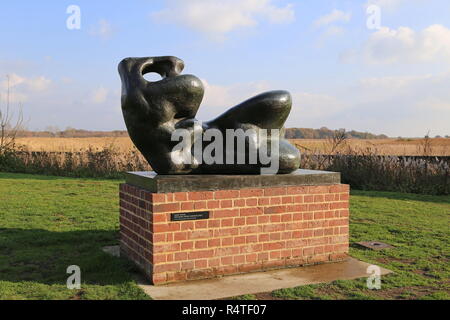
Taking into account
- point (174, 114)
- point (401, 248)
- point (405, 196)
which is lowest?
point (401, 248)

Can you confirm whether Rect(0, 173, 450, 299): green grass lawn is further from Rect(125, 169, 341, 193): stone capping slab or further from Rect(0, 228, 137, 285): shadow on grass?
Rect(125, 169, 341, 193): stone capping slab

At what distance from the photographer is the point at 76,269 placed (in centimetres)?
500

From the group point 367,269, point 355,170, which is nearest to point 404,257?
point 367,269

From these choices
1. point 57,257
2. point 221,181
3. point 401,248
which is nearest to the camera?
point 221,181

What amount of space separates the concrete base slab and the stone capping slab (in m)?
0.98

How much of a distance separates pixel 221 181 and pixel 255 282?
1.14 meters

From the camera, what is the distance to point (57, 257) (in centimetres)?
564

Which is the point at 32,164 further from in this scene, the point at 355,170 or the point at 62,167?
the point at 355,170

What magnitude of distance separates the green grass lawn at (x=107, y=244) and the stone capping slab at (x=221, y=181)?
104cm

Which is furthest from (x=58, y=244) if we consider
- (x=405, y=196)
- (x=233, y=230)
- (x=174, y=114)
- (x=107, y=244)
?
(x=405, y=196)

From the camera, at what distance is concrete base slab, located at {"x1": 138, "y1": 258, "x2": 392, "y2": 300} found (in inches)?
167

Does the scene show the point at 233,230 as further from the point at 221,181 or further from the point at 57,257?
the point at 57,257
